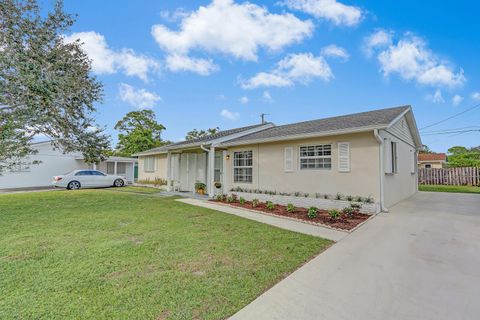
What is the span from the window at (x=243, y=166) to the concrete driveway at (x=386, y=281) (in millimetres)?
6453

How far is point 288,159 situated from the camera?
975 centimetres

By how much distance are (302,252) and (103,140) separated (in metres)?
8.15

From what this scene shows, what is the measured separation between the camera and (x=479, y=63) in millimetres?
14180

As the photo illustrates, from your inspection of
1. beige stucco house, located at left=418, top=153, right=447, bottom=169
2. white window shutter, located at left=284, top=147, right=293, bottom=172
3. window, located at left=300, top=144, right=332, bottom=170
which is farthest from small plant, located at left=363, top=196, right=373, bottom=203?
beige stucco house, located at left=418, top=153, right=447, bottom=169

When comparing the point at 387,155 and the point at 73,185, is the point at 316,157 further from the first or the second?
the point at 73,185

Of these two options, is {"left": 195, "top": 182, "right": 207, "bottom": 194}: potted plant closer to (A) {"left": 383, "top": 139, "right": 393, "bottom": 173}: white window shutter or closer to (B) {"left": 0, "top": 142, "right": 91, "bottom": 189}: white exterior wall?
(A) {"left": 383, "top": 139, "right": 393, "bottom": 173}: white window shutter

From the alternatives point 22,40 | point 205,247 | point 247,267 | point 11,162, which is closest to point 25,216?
point 11,162

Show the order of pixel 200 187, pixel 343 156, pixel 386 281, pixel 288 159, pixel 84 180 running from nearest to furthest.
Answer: pixel 386 281, pixel 343 156, pixel 288 159, pixel 200 187, pixel 84 180

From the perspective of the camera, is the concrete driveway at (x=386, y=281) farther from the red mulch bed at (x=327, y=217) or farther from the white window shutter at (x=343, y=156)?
the white window shutter at (x=343, y=156)

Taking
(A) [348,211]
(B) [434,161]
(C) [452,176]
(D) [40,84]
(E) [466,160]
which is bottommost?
(A) [348,211]

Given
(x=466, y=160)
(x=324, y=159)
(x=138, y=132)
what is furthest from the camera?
(x=138, y=132)

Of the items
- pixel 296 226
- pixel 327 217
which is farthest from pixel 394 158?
pixel 296 226

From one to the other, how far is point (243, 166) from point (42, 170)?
18.3 meters

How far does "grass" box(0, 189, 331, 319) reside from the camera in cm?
251
